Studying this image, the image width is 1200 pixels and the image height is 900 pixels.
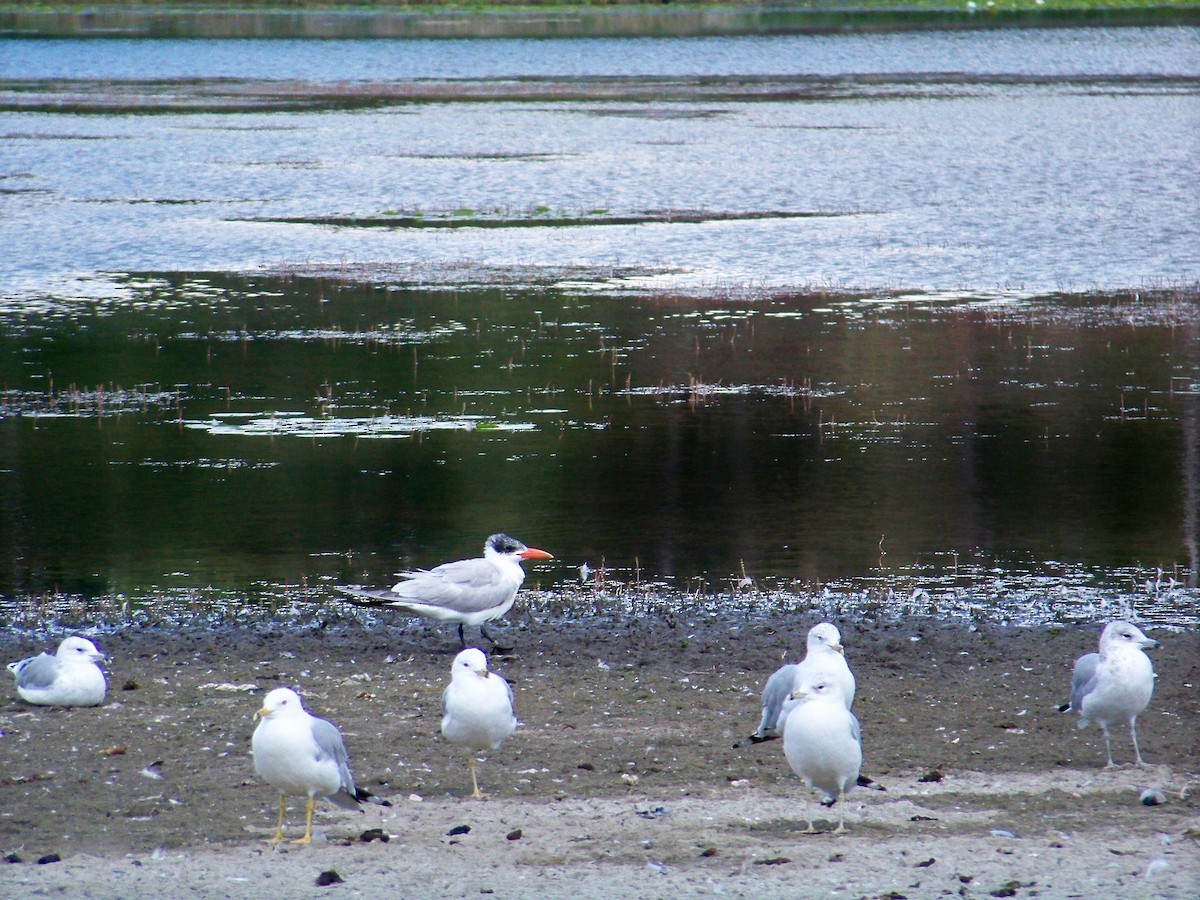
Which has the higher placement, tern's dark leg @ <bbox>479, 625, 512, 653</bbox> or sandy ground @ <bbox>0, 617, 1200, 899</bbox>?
tern's dark leg @ <bbox>479, 625, 512, 653</bbox>

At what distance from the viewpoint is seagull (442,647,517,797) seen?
878 centimetres

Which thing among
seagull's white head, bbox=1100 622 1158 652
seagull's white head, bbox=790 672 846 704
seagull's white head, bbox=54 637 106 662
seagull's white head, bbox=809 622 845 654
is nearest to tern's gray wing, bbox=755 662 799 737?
seagull's white head, bbox=809 622 845 654

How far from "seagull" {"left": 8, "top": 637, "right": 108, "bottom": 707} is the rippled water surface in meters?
2.90

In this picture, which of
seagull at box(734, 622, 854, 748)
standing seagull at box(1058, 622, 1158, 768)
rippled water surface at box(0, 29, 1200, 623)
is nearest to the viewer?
seagull at box(734, 622, 854, 748)

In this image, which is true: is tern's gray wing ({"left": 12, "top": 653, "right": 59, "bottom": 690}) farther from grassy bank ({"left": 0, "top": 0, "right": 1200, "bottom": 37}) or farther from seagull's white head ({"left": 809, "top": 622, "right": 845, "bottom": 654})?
grassy bank ({"left": 0, "top": 0, "right": 1200, "bottom": 37})

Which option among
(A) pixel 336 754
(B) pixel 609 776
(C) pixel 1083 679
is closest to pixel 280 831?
(A) pixel 336 754

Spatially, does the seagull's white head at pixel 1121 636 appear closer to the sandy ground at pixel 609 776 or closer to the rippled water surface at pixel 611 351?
the sandy ground at pixel 609 776

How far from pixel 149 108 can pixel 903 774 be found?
48.6 meters

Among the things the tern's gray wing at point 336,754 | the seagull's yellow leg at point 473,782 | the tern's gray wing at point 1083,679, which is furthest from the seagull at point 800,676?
the tern's gray wing at point 336,754

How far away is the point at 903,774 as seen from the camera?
913cm

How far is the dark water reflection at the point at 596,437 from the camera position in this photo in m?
14.2

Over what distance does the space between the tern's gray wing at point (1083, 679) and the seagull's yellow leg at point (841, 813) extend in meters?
1.67

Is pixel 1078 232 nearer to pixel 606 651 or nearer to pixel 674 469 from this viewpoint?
pixel 674 469

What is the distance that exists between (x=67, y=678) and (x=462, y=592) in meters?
2.68
